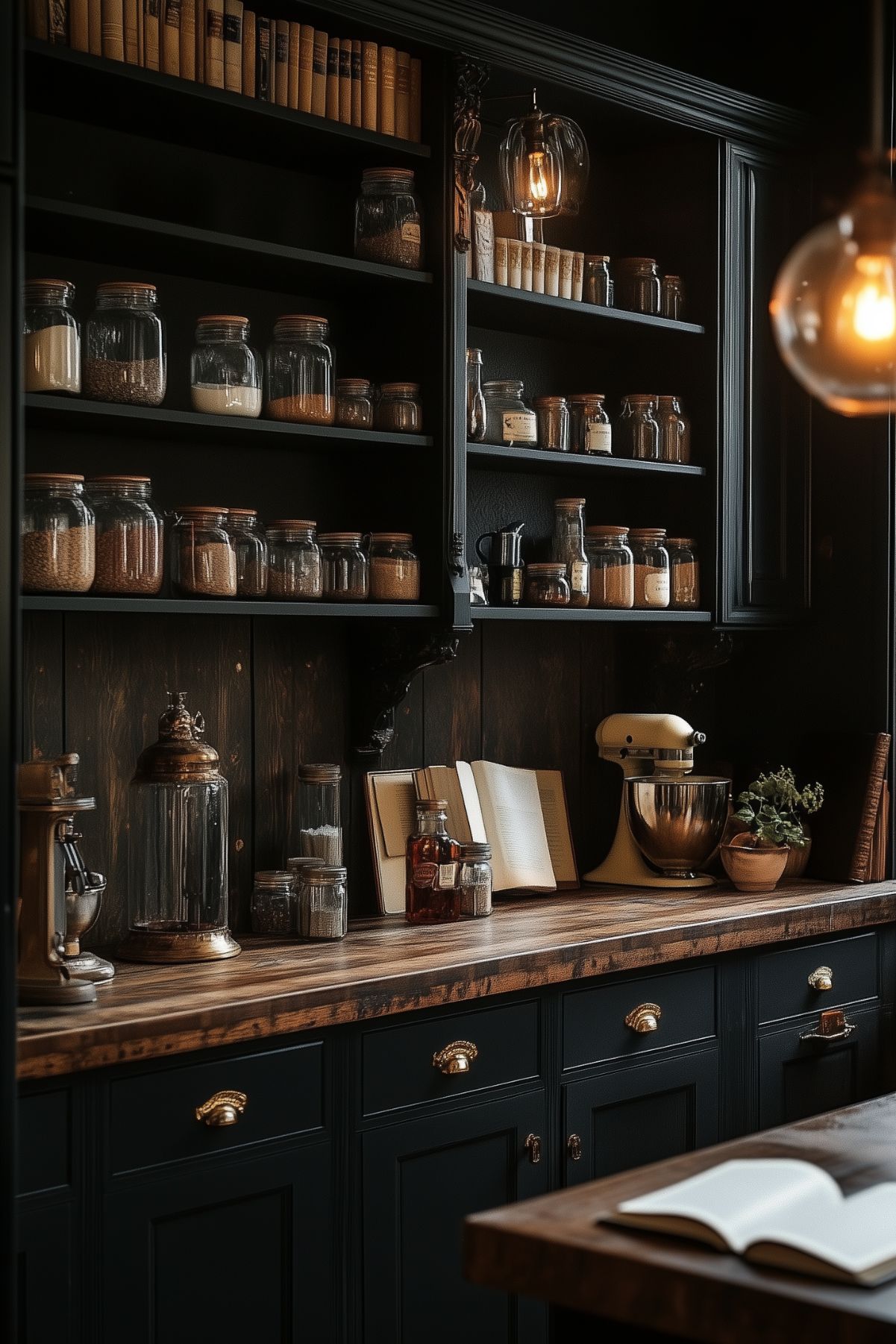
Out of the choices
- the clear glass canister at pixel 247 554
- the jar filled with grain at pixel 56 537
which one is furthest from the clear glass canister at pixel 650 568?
the jar filled with grain at pixel 56 537

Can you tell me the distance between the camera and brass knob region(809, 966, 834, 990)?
354cm

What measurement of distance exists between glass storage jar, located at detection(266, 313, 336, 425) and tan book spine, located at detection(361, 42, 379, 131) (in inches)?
16.1

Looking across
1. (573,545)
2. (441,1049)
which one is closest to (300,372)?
(573,545)

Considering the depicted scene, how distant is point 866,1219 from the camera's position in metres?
1.58

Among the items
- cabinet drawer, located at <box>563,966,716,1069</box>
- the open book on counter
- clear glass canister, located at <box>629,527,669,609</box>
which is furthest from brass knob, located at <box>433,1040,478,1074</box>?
clear glass canister, located at <box>629,527,669,609</box>

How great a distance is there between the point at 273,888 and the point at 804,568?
164 cm

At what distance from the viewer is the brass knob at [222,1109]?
2443mm

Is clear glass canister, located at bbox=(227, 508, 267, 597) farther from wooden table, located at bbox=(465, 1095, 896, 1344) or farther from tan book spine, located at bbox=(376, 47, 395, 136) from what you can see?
wooden table, located at bbox=(465, 1095, 896, 1344)

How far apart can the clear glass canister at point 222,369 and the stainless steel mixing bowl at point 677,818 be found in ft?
4.38

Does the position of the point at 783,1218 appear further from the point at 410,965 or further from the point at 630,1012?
the point at 630,1012

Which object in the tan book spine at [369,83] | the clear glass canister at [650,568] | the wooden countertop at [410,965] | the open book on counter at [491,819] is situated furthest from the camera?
the clear glass canister at [650,568]

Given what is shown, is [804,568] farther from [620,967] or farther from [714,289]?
[620,967]

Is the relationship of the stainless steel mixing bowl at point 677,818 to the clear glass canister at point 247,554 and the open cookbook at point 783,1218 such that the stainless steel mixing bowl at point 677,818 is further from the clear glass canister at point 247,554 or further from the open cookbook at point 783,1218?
the open cookbook at point 783,1218

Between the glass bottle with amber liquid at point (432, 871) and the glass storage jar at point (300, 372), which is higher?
the glass storage jar at point (300, 372)
